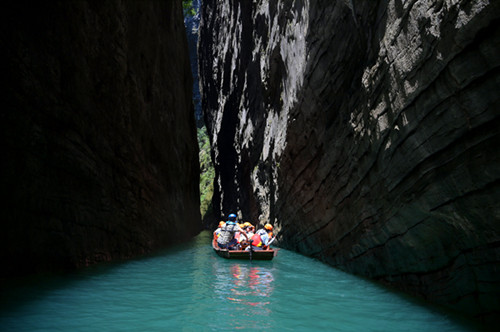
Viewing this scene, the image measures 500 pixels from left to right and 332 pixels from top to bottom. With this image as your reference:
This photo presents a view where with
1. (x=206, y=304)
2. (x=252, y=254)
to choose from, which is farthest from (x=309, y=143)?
(x=206, y=304)

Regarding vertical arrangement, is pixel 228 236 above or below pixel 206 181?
below

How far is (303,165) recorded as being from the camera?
12.5 meters

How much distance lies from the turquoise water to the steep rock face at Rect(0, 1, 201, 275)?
40.3 inches

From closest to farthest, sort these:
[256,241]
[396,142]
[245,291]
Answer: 1. [396,142]
2. [245,291]
3. [256,241]

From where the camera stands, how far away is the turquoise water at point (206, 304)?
4.46m

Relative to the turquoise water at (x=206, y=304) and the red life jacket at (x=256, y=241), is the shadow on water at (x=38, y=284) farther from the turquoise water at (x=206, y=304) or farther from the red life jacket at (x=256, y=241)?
A: the red life jacket at (x=256, y=241)

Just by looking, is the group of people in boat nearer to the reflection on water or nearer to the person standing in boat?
the person standing in boat

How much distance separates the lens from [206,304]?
5539 mm

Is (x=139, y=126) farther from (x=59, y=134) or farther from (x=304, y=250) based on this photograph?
(x=304, y=250)

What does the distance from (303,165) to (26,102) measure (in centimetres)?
845

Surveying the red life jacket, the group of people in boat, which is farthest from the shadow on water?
the group of people in boat

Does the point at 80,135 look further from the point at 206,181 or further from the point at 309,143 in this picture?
the point at 206,181

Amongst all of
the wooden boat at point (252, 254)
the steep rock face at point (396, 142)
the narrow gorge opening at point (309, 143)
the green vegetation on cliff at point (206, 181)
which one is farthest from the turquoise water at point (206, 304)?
the green vegetation on cliff at point (206, 181)

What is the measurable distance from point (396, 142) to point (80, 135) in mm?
6900
